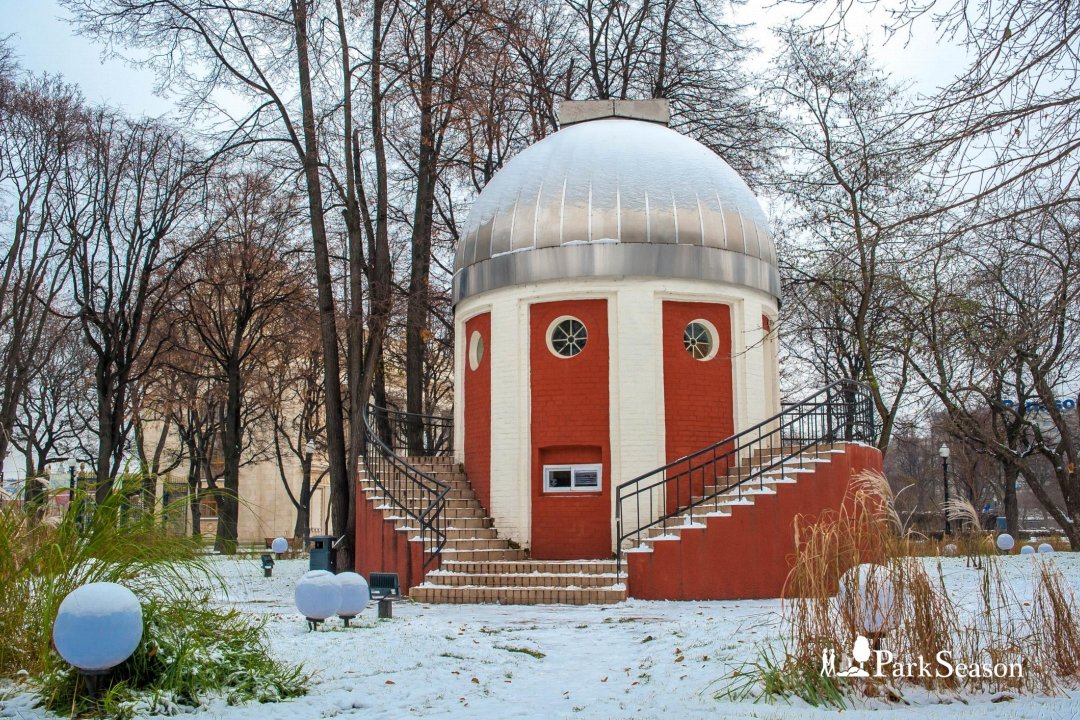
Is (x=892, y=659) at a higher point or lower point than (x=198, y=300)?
lower

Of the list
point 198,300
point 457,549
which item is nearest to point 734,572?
point 457,549

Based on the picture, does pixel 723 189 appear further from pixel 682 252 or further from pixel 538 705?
pixel 538 705

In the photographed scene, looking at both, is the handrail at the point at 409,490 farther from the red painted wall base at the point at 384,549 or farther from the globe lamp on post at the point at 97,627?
the globe lamp on post at the point at 97,627

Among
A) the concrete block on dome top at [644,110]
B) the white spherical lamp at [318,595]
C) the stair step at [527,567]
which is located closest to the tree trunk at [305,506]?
the concrete block on dome top at [644,110]

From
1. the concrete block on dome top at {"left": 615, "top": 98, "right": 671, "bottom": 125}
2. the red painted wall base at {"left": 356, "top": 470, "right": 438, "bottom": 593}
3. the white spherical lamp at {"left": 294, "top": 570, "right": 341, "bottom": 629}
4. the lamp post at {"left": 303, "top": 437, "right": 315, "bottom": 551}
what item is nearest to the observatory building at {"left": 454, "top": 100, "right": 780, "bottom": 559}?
the red painted wall base at {"left": 356, "top": 470, "right": 438, "bottom": 593}

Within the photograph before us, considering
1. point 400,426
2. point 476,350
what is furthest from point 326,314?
point 400,426

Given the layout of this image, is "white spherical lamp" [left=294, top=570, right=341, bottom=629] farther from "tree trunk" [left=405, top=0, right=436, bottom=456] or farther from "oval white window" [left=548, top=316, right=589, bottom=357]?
"tree trunk" [left=405, top=0, right=436, bottom=456]

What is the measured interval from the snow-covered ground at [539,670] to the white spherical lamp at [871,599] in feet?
1.64

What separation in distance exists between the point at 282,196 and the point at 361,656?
16887mm

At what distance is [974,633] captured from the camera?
6348 millimetres

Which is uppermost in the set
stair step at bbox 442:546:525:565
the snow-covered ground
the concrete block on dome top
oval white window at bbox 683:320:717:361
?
the concrete block on dome top

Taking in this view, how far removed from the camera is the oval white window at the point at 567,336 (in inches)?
653

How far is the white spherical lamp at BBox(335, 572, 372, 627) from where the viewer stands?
9.05 meters

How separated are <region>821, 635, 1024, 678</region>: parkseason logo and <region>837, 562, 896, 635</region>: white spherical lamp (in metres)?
0.13
